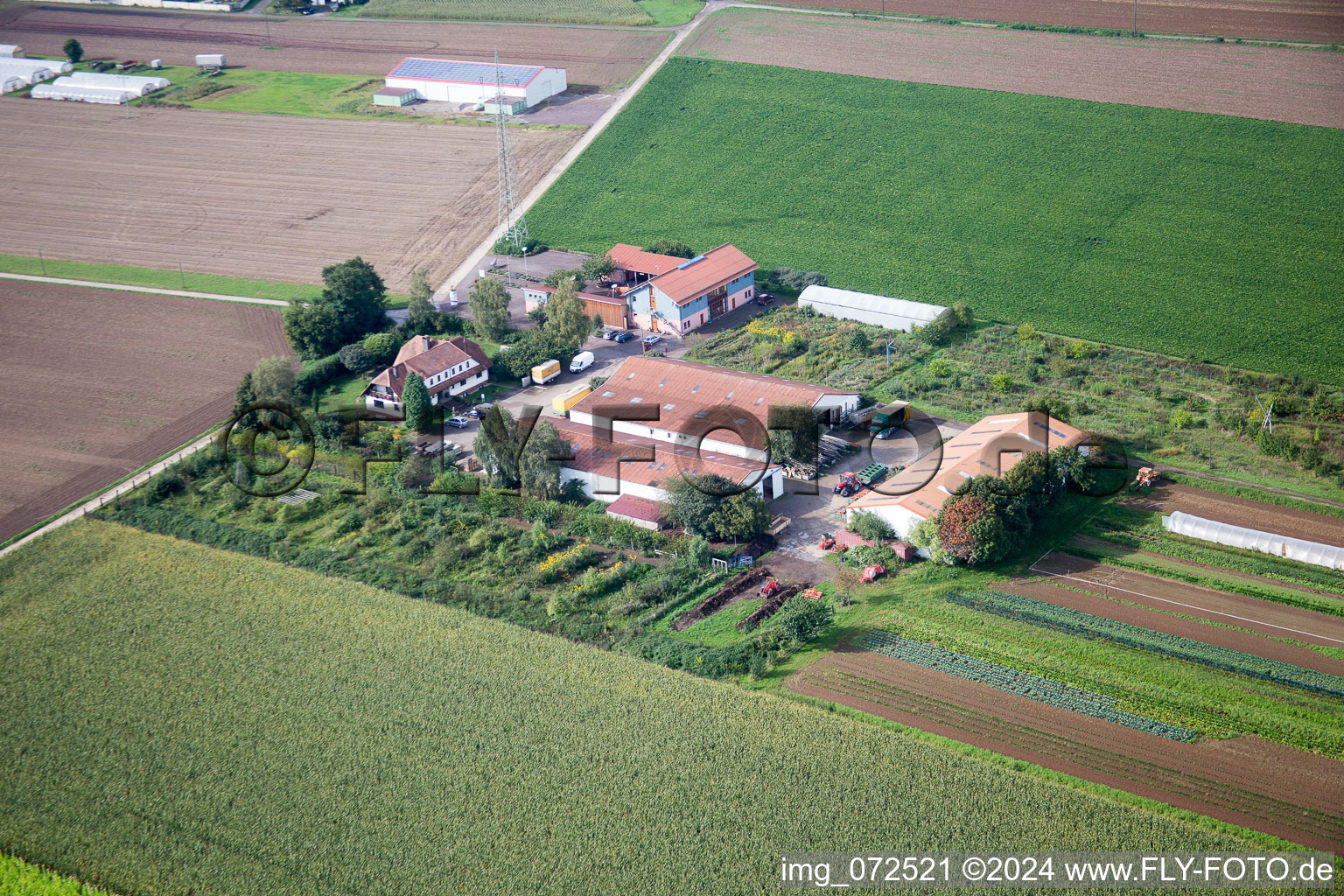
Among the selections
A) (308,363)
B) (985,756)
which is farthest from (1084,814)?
(308,363)

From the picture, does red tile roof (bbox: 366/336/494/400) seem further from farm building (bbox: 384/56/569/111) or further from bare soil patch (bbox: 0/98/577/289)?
farm building (bbox: 384/56/569/111)

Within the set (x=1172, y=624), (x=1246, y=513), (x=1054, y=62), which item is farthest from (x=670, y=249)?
(x=1054, y=62)

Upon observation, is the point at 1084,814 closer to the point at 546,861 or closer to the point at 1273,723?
the point at 1273,723

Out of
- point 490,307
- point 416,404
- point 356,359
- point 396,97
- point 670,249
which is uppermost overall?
point 396,97

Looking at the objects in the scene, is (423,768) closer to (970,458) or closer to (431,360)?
(970,458)

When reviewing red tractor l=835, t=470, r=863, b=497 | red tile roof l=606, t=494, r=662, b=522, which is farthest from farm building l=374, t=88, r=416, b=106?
red tractor l=835, t=470, r=863, b=497

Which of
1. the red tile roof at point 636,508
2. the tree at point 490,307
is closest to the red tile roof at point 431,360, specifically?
the tree at point 490,307

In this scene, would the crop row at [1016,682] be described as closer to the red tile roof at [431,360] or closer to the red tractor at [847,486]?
the red tractor at [847,486]
